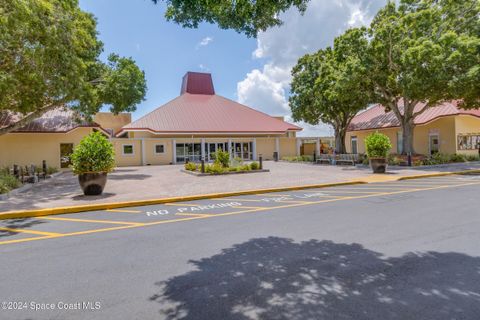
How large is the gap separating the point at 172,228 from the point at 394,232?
4.71 metres

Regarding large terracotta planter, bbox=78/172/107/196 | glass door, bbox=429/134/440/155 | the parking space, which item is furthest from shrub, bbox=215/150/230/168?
glass door, bbox=429/134/440/155

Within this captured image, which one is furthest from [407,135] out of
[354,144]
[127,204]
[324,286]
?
[324,286]

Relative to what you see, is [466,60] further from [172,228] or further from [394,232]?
[172,228]

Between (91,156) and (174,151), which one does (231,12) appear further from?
A: (174,151)

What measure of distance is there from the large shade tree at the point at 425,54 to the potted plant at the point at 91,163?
19043 millimetres

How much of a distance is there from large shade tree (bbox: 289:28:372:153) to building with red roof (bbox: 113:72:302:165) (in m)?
4.52

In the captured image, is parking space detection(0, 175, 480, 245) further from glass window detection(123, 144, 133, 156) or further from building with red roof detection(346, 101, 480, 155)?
glass window detection(123, 144, 133, 156)

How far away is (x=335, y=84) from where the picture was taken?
23.3m

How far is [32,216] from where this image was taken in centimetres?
870

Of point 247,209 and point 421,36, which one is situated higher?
point 421,36

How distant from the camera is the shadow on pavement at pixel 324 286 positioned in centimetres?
321

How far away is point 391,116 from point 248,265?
109 feet

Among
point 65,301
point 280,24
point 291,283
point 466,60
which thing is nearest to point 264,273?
point 291,283

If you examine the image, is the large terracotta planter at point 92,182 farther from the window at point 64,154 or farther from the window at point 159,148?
the window at point 159,148
